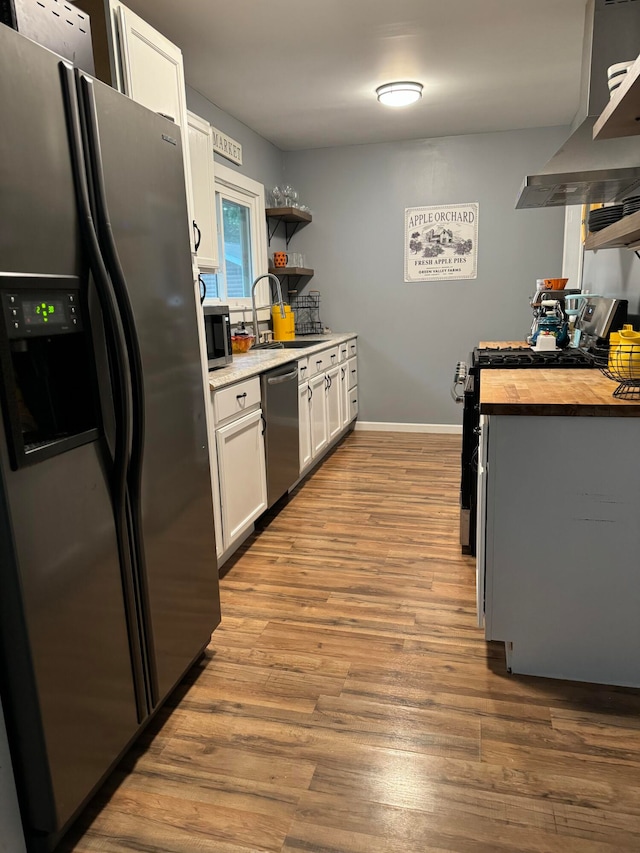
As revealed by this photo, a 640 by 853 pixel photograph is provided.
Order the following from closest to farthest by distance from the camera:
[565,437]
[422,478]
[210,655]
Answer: [565,437]
[210,655]
[422,478]

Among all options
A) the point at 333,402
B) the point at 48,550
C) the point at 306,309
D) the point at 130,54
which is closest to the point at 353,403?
the point at 333,402

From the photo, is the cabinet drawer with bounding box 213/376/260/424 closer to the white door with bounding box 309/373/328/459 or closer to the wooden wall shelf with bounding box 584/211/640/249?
the white door with bounding box 309/373/328/459

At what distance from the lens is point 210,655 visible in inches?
85.2

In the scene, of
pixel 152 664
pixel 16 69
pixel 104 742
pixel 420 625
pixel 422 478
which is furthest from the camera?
pixel 422 478

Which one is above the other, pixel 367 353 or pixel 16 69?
pixel 16 69

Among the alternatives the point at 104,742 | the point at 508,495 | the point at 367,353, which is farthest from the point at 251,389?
the point at 367,353

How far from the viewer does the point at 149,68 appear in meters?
2.10

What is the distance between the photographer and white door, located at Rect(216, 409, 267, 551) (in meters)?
2.71

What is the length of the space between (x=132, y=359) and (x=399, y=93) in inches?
119

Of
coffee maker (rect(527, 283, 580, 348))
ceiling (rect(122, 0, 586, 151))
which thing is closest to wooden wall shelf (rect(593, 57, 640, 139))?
ceiling (rect(122, 0, 586, 151))

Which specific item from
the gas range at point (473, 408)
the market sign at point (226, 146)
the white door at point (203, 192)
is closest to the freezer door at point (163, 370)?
the white door at point (203, 192)

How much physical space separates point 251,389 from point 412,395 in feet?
8.87

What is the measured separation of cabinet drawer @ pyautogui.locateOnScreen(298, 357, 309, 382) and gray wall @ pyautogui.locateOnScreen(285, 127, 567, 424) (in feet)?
5.27

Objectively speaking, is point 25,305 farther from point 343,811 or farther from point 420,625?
point 420,625
